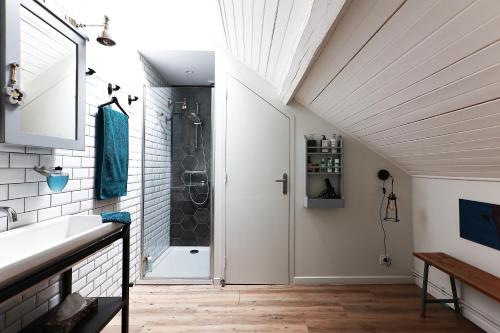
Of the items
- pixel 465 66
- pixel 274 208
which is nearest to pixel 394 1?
pixel 465 66

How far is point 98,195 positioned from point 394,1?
7.18 feet

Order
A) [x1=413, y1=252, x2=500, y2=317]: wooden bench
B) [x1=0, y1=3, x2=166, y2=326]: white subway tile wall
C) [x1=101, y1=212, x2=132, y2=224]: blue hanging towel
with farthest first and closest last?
[x1=413, y1=252, x2=500, y2=317]: wooden bench → [x1=101, y1=212, x2=132, y2=224]: blue hanging towel → [x1=0, y1=3, x2=166, y2=326]: white subway tile wall

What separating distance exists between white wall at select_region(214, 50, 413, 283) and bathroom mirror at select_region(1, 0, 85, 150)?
4.52 ft

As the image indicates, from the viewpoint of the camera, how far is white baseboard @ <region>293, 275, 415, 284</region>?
112 inches

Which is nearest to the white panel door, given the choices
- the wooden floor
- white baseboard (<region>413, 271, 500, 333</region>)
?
the wooden floor

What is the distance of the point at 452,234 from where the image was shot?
7.67 feet

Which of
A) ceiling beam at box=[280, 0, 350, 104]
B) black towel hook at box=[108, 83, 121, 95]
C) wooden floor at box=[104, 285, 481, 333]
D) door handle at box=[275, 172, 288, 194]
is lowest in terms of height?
wooden floor at box=[104, 285, 481, 333]

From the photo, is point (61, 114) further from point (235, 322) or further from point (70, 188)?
point (235, 322)

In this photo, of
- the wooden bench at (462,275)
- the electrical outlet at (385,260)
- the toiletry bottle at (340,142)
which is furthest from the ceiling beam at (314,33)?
the electrical outlet at (385,260)

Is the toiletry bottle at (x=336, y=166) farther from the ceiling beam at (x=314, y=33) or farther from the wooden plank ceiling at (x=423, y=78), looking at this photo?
the ceiling beam at (x=314, y=33)

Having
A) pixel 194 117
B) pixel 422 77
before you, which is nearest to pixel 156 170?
pixel 194 117

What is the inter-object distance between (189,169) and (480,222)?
2.76 m

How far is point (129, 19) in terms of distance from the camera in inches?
105

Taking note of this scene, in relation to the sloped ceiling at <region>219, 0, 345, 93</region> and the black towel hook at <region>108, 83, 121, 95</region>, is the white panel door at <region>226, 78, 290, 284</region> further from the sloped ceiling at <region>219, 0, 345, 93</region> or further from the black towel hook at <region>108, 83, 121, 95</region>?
the black towel hook at <region>108, 83, 121, 95</region>
